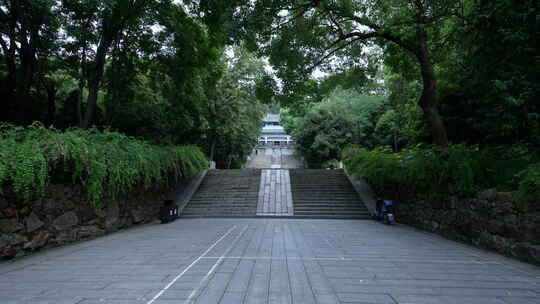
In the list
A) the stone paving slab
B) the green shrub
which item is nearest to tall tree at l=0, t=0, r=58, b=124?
the stone paving slab

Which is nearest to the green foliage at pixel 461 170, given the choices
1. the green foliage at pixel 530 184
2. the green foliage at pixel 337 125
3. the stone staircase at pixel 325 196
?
the green foliage at pixel 530 184

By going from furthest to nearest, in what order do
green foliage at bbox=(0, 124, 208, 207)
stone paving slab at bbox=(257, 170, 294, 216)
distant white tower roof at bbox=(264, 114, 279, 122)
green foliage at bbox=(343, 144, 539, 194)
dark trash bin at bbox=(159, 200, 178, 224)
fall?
distant white tower roof at bbox=(264, 114, 279, 122) → stone paving slab at bbox=(257, 170, 294, 216) → dark trash bin at bbox=(159, 200, 178, 224) → green foliage at bbox=(343, 144, 539, 194) → green foliage at bbox=(0, 124, 208, 207)

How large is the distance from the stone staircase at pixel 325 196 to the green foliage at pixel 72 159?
18.9 ft

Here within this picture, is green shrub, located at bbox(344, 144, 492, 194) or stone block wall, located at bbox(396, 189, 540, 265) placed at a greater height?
green shrub, located at bbox(344, 144, 492, 194)

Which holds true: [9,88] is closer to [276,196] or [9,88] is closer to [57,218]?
[57,218]

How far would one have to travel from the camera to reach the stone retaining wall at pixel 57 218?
14.3 ft

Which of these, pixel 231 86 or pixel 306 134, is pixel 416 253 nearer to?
pixel 231 86

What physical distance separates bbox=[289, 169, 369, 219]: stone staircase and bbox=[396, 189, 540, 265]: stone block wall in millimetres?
3321

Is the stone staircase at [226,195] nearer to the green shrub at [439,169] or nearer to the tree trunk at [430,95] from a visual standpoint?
the green shrub at [439,169]

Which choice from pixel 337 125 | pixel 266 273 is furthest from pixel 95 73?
pixel 337 125

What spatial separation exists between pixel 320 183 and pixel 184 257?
9.74m

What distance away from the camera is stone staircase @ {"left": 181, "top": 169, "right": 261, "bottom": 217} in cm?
1042

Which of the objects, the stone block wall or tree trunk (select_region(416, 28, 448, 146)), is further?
tree trunk (select_region(416, 28, 448, 146))

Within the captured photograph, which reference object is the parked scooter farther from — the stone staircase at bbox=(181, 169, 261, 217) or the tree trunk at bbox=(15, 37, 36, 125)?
the tree trunk at bbox=(15, 37, 36, 125)
